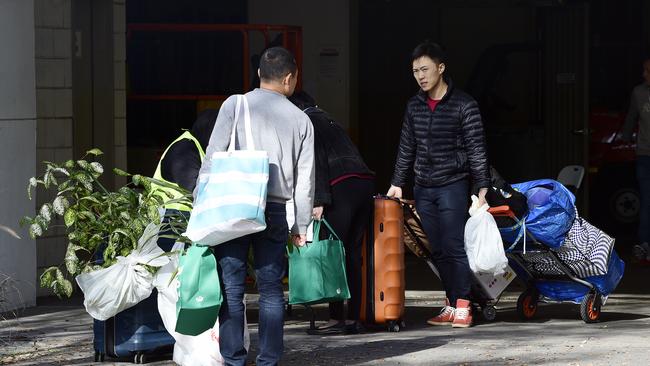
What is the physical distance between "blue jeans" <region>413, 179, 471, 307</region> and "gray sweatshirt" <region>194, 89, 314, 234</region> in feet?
6.93

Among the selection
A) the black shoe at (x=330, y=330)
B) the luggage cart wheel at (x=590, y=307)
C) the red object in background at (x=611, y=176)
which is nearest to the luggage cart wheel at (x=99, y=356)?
the black shoe at (x=330, y=330)

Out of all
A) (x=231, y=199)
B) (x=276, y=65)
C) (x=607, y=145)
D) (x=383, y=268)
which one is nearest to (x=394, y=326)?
(x=383, y=268)

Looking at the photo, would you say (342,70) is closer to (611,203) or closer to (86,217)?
(611,203)

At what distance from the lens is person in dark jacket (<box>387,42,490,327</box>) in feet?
29.8

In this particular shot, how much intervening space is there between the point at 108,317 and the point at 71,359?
0.57 metres

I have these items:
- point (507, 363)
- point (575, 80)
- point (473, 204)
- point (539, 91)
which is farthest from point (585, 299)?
point (539, 91)

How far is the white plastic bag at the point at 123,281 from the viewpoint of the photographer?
7594 millimetres

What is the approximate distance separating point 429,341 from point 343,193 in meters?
1.02

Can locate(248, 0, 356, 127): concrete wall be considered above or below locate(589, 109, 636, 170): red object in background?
above

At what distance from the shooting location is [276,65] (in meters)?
7.23

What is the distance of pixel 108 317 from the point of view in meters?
7.66

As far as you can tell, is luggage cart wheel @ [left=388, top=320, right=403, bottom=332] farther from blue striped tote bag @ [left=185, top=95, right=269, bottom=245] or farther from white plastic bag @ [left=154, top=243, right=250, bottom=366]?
blue striped tote bag @ [left=185, top=95, right=269, bottom=245]

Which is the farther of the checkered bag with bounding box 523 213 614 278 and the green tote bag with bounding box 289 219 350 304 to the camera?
the checkered bag with bounding box 523 213 614 278

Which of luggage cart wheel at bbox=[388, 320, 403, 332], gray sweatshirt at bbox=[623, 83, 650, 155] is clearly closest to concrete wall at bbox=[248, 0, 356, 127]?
gray sweatshirt at bbox=[623, 83, 650, 155]
